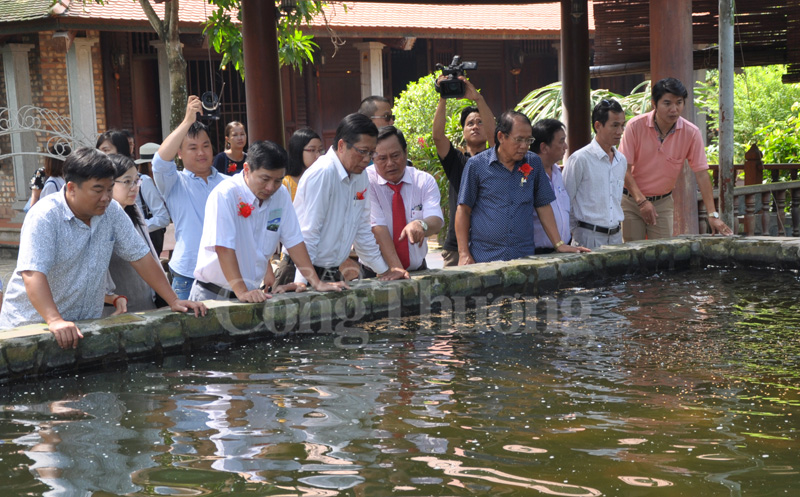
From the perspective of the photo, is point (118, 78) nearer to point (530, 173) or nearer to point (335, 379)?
point (530, 173)

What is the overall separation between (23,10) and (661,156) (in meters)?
9.40

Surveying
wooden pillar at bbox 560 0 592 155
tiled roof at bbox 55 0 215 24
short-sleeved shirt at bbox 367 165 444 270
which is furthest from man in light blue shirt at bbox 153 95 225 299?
tiled roof at bbox 55 0 215 24

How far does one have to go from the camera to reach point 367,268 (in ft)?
19.0

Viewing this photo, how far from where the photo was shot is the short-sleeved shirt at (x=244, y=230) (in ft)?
15.2

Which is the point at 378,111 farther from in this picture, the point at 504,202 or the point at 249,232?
the point at 249,232

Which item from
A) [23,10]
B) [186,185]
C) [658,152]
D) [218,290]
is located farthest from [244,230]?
[23,10]

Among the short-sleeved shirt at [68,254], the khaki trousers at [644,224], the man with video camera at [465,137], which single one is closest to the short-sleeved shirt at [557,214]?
the man with video camera at [465,137]

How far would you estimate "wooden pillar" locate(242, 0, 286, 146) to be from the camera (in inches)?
265

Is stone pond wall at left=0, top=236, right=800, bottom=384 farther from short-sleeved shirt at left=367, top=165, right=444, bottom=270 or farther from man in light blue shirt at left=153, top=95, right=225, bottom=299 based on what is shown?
man in light blue shirt at left=153, top=95, right=225, bottom=299

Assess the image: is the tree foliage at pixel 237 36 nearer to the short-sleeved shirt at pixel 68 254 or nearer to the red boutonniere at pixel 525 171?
the red boutonniere at pixel 525 171

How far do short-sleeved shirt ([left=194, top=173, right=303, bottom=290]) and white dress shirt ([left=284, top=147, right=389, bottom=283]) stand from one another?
0.19 metres

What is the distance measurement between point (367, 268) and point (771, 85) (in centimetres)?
1439

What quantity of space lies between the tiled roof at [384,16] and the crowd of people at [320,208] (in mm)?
6122

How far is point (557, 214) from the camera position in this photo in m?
6.32
